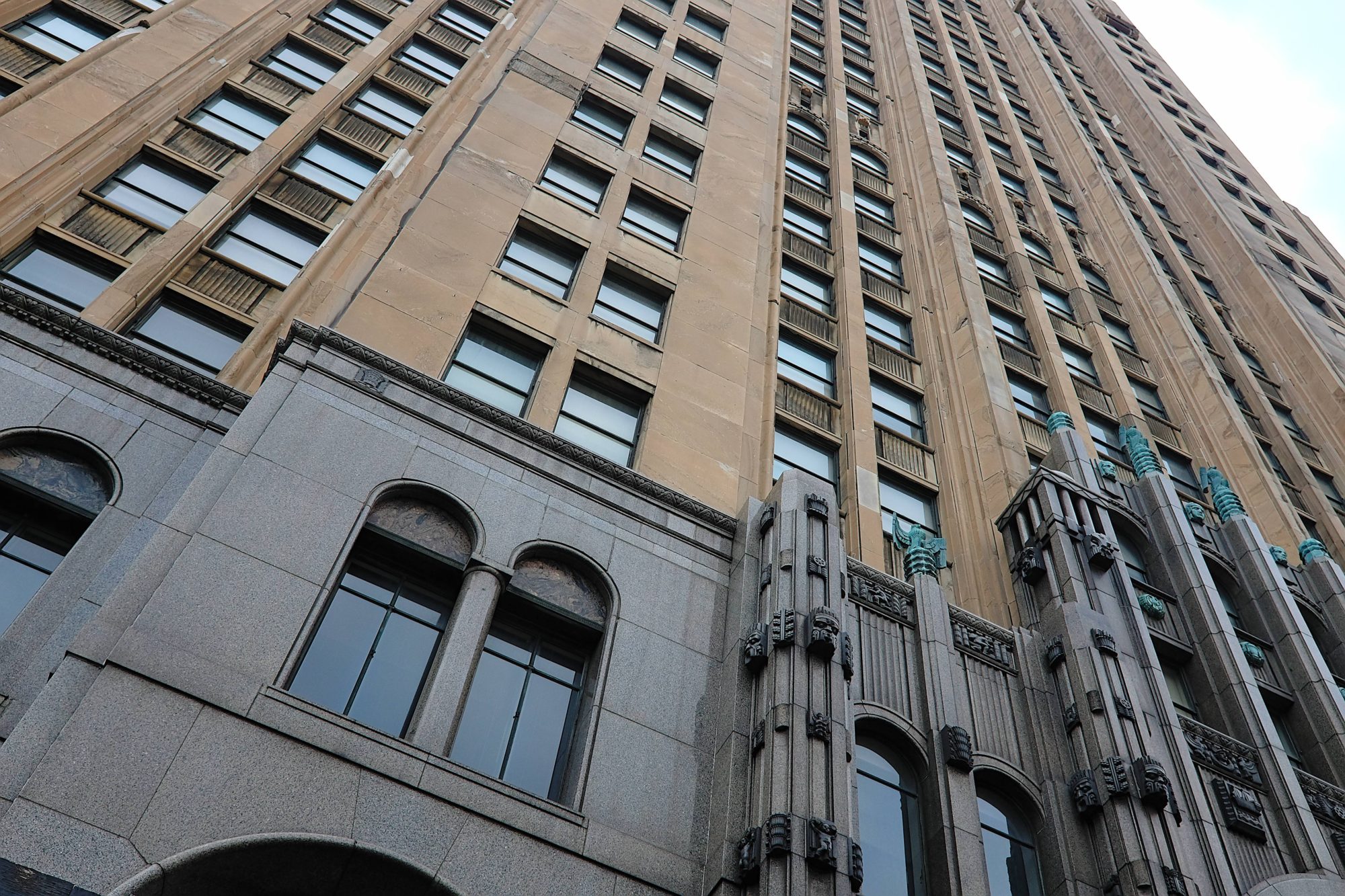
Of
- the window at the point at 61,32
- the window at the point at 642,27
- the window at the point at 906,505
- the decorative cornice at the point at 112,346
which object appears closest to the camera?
the decorative cornice at the point at 112,346

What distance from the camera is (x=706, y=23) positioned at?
1531 inches

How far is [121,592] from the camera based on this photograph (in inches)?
474

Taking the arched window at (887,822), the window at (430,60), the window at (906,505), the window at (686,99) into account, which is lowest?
the arched window at (887,822)

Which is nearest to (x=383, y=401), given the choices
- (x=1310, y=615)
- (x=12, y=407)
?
(x=12, y=407)

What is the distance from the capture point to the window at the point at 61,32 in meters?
23.6

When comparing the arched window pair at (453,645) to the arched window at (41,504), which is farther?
the arched window at (41,504)

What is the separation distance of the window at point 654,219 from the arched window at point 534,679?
11.6m

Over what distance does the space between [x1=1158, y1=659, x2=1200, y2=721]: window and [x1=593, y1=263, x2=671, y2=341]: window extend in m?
11.6

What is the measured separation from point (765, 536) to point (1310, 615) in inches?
575

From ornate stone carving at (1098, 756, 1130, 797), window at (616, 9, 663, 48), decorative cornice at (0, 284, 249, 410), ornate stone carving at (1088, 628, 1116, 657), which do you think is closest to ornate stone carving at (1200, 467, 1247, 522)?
ornate stone carving at (1088, 628, 1116, 657)

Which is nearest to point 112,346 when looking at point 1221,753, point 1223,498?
point 1221,753

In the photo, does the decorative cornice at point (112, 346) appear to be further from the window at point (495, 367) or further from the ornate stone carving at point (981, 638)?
the ornate stone carving at point (981, 638)

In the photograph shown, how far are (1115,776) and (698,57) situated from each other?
27030 millimetres

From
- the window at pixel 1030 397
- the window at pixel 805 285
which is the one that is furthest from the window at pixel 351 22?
the window at pixel 1030 397
